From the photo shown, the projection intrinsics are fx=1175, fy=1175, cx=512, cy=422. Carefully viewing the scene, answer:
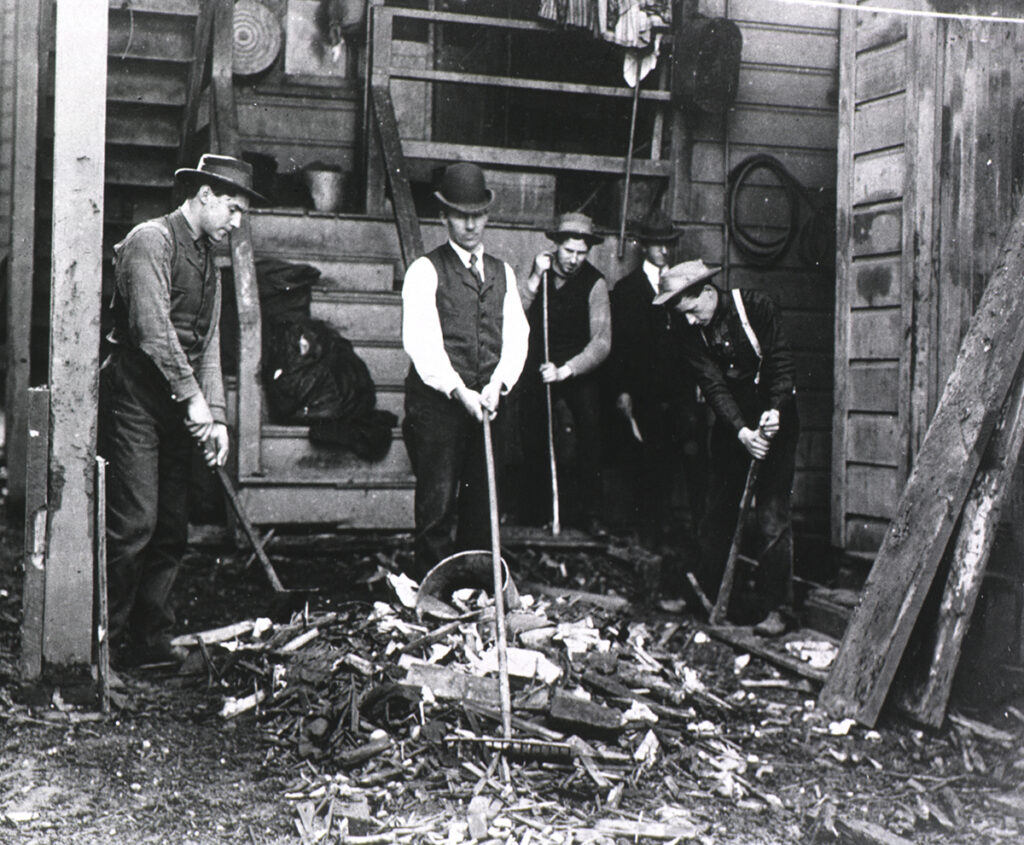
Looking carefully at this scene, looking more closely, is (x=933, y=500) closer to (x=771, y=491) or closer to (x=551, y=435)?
(x=771, y=491)

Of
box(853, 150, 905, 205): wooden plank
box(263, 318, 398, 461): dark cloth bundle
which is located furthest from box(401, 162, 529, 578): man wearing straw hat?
box(853, 150, 905, 205): wooden plank

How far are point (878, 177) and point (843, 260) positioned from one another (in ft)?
1.84

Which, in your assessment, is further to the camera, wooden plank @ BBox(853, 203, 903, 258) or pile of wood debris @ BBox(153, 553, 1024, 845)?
wooden plank @ BBox(853, 203, 903, 258)

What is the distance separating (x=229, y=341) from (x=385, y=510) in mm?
1553

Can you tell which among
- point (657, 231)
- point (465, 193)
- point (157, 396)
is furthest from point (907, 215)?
point (157, 396)

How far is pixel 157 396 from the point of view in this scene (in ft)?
18.1

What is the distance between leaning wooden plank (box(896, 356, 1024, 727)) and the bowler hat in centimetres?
193

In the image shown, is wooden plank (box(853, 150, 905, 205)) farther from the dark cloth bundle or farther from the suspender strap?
the dark cloth bundle

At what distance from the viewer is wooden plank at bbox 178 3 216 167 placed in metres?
8.83

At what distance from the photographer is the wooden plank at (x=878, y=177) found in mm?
6941

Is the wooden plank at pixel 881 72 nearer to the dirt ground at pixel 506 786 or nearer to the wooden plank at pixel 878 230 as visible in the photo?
the wooden plank at pixel 878 230

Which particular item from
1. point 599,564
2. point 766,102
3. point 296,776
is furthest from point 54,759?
point 766,102

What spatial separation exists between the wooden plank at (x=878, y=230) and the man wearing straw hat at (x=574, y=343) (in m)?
1.72

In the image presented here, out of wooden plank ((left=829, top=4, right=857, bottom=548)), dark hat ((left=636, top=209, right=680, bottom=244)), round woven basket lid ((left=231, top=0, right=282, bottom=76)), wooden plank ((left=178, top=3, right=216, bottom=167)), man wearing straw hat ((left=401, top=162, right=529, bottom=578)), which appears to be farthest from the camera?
round woven basket lid ((left=231, top=0, right=282, bottom=76))
